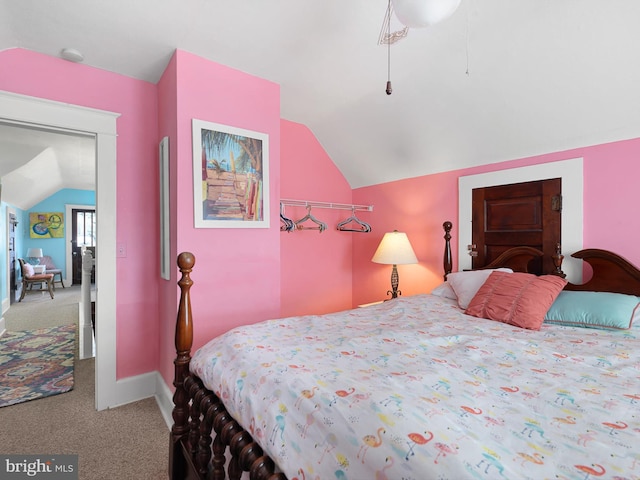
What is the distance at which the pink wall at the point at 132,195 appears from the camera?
7.85 ft

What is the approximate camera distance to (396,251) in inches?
122

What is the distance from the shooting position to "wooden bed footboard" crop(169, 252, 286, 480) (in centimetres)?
95

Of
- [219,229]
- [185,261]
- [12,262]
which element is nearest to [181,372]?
[185,261]

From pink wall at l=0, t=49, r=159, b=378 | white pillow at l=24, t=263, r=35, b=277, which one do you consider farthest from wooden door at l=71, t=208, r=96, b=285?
pink wall at l=0, t=49, r=159, b=378

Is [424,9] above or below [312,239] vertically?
above

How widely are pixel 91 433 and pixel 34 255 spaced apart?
284 inches

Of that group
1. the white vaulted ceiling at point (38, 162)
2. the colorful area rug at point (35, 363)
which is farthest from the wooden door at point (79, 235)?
the colorful area rug at point (35, 363)

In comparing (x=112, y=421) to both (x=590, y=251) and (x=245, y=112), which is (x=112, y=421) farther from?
(x=590, y=251)

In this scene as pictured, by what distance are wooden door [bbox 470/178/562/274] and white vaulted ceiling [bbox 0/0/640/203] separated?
0.93 ft

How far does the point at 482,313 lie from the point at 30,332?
513 centimetres

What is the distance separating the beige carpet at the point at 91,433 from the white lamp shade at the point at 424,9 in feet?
8.09

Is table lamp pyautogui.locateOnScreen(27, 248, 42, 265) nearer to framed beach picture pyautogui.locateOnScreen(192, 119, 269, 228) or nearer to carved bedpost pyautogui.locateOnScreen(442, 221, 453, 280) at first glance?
framed beach picture pyautogui.locateOnScreen(192, 119, 269, 228)

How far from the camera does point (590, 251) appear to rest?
2.15 meters

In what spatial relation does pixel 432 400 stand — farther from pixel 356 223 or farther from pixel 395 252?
pixel 356 223
